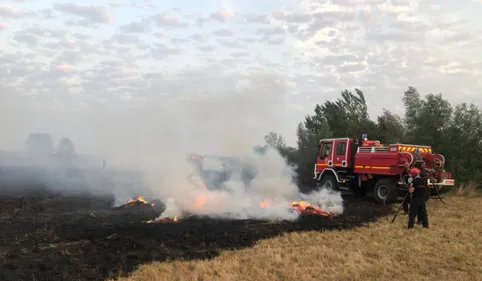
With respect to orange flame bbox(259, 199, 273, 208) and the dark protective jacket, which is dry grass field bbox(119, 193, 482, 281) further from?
orange flame bbox(259, 199, 273, 208)

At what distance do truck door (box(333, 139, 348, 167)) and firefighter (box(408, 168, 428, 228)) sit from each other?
284 inches

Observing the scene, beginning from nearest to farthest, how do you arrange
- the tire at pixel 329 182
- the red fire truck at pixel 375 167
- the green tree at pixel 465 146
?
the red fire truck at pixel 375 167 < the tire at pixel 329 182 < the green tree at pixel 465 146

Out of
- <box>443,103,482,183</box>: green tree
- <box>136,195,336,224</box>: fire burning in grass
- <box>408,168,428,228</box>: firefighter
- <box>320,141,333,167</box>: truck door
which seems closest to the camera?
<box>408,168,428,228</box>: firefighter

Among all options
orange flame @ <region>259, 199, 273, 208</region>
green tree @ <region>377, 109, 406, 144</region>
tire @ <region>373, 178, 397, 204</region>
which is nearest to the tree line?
green tree @ <region>377, 109, 406, 144</region>

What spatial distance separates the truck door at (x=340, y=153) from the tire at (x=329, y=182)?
74cm

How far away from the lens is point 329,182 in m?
20.7

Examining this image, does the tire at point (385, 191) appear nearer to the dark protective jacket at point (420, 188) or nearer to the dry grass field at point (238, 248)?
the dry grass field at point (238, 248)

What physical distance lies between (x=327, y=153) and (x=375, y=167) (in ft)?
11.0

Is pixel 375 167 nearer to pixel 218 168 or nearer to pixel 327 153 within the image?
pixel 327 153

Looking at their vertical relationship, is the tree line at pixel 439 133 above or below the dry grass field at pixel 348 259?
above

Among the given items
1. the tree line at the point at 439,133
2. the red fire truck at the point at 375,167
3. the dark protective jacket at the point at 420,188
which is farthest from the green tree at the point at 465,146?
the dark protective jacket at the point at 420,188

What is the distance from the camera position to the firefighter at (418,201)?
39.7 feet

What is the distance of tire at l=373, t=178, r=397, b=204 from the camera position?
56.4 feet

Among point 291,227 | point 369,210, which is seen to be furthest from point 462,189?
point 291,227
